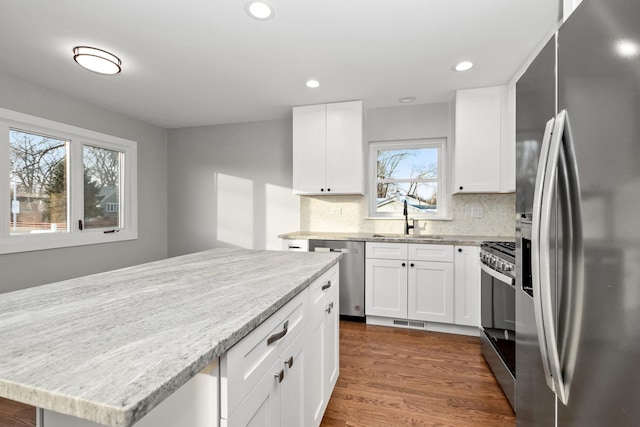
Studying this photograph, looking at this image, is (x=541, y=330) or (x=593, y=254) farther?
(x=541, y=330)

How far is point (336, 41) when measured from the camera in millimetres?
2160

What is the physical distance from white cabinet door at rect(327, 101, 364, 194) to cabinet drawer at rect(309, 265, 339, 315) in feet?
5.61

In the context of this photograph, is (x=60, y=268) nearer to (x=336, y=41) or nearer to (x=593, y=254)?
(x=336, y=41)

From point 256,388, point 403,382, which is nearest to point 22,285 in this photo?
point 256,388

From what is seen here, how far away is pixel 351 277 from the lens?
307 centimetres

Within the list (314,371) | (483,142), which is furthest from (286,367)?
(483,142)

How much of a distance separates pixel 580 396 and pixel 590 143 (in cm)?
64

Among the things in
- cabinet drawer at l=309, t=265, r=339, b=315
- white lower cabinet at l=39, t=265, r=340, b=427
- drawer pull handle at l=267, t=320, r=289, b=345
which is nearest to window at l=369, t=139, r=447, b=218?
cabinet drawer at l=309, t=265, r=339, b=315

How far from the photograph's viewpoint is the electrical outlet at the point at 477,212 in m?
3.24

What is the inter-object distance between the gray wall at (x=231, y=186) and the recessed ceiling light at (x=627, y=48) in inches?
137

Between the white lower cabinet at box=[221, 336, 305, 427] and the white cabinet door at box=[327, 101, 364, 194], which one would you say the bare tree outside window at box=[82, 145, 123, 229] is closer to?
the white cabinet door at box=[327, 101, 364, 194]

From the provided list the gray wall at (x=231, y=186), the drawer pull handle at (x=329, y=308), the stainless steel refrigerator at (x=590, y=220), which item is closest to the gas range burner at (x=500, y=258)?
the stainless steel refrigerator at (x=590, y=220)

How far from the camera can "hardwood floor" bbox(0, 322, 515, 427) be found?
5.42 feet

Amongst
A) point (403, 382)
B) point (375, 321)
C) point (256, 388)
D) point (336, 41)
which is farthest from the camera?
point (375, 321)
